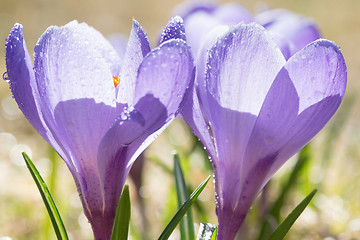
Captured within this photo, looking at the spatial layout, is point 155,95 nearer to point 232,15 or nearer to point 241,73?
point 241,73

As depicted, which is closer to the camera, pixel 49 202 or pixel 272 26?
pixel 49 202

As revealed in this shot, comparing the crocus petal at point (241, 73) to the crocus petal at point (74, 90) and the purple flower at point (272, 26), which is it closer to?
the crocus petal at point (74, 90)

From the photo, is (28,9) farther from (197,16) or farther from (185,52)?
(185,52)

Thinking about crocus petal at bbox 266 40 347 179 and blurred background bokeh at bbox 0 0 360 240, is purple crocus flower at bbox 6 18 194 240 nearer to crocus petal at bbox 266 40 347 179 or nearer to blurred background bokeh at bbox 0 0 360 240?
crocus petal at bbox 266 40 347 179

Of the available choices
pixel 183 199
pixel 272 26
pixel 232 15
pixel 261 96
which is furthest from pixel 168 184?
pixel 261 96

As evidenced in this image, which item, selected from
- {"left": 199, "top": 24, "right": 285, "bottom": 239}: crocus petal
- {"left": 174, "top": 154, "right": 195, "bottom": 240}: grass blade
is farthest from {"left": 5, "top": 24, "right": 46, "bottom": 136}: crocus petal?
{"left": 174, "top": 154, "right": 195, "bottom": 240}: grass blade

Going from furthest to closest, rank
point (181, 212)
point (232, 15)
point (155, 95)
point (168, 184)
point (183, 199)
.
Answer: point (168, 184) → point (232, 15) → point (183, 199) → point (181, 212) → point (155, 95)

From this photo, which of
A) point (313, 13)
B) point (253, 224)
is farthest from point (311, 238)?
point (313, 13)
